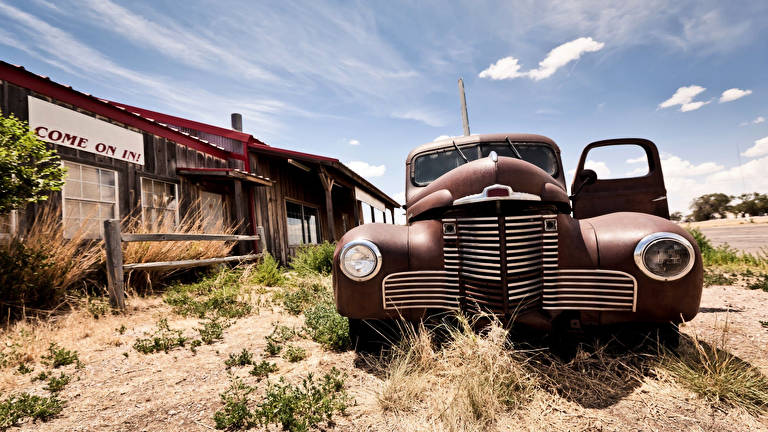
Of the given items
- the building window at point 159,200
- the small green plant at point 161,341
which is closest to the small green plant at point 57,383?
the small green plant at point 161,341

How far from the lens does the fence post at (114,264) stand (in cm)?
409

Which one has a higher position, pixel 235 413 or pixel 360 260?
pixel 360 260

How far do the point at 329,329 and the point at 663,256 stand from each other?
2.47 m

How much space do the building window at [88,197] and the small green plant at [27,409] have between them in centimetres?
416

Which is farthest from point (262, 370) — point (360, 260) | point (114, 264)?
point (114, 264)

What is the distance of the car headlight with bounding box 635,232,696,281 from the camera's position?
2055 mm

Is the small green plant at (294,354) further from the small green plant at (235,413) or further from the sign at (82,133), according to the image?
the sign at (82,133)

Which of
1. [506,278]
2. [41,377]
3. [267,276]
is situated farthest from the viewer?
[267,276]

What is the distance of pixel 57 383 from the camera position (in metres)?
2.32

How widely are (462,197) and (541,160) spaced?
1.85 metres

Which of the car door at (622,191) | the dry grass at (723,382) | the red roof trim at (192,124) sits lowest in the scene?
the dry grass at (723,382)

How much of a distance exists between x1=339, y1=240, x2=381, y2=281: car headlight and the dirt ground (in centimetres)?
70

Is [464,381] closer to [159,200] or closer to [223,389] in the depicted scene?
[223,389]

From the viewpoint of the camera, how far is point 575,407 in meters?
1.88
